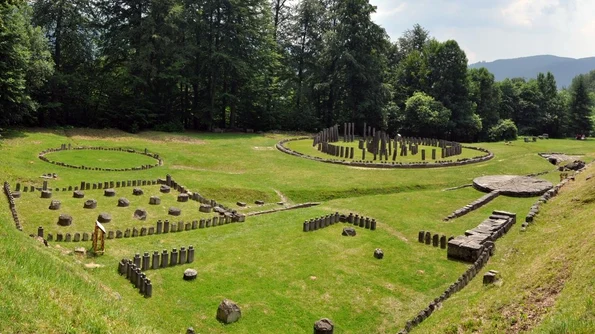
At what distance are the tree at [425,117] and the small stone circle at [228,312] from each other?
5310cm

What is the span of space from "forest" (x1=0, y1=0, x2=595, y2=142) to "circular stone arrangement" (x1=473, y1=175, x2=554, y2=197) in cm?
3042

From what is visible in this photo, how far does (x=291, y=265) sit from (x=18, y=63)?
2998 centimetres

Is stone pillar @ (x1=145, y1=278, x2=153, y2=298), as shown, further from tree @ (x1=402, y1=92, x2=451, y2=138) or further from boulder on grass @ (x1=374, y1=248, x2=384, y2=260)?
tree @ (x1=402, y1=92, x2=451, y2=138)

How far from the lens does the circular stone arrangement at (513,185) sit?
28.2 m

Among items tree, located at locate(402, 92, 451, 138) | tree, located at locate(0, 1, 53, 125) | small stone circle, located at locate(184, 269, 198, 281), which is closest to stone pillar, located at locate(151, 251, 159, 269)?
small stone circle, located at locate(184, 269, 198, 281)

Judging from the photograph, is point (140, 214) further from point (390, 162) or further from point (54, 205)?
point (390, 162)

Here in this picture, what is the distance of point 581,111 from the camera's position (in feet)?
270

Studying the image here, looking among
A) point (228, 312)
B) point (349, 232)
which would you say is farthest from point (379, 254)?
point (228, 312)

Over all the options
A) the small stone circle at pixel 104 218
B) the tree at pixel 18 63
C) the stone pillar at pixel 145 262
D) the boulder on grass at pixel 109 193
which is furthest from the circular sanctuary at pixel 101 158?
the stone pillar at pixel 145 262

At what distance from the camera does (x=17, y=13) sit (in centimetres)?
3612

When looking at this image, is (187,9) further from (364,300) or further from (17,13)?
(364,300)

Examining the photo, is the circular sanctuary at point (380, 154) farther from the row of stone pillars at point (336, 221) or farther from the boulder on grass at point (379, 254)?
the boulder on grass at point (379, 254)

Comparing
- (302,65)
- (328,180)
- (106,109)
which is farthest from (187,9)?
(328,180)

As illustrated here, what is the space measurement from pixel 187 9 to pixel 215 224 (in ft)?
129
